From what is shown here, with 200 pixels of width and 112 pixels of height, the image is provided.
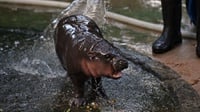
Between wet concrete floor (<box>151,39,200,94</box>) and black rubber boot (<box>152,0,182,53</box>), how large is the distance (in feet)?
0.23

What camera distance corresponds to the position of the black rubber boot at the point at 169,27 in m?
4.51

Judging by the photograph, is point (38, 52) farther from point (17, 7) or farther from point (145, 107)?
point (17, 7)

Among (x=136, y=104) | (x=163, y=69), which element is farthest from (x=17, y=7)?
(x=136, y=104)

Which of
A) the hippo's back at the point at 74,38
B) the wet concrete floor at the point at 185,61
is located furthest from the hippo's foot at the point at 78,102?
the wet concrete floor at the point at 185,61

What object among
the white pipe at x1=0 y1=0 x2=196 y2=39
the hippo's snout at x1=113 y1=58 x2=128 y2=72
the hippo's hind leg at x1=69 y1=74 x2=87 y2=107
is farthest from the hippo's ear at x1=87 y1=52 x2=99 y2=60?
the white pipe at x1=0 y1=0 x2=196 y2=39

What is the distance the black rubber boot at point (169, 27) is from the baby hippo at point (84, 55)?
4.39 feet

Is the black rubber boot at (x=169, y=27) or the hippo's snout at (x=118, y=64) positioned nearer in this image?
the hippo's snout at (x=118, y=64)

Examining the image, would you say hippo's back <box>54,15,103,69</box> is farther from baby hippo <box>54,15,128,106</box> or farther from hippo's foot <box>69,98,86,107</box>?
hippo's foot <box>69,98,86,107</box>

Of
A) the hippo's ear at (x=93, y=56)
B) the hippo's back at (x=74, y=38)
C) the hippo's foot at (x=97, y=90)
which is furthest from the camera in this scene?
the hippo's foot at (x=97, y=90)

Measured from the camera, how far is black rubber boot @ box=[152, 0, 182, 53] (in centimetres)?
451

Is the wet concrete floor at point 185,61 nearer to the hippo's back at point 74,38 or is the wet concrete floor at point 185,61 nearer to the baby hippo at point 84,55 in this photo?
the baby hippo at point 84,55

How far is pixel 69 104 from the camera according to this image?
3.22 meters

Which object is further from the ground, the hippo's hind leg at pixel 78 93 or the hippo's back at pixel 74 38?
the hippo's back at pixel 74 38

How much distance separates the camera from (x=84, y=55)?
2869 millimetres
